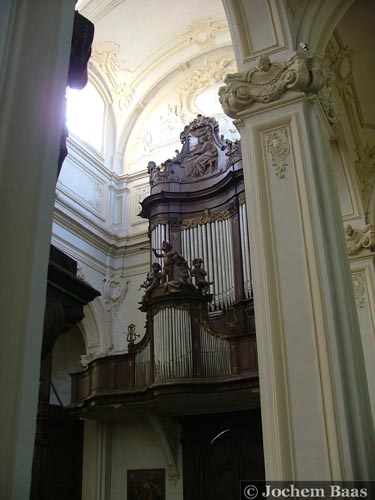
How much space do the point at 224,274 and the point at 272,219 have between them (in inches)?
231

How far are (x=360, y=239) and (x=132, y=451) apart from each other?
601 cm

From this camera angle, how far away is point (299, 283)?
3.92 meters

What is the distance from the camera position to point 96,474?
10312mm

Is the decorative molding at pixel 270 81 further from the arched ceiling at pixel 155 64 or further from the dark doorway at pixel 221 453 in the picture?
the arched ceiling at pixel 155 64

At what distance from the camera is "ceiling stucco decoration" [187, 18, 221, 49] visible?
12438 millimetres

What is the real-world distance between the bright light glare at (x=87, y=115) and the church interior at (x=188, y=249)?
0.04 meters

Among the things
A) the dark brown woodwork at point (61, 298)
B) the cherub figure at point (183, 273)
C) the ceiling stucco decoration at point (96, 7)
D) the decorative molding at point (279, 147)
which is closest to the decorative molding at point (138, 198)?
the cherub figure at point (183, 273)

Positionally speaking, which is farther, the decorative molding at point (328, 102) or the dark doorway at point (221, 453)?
the dark doorway at point (221, 453)

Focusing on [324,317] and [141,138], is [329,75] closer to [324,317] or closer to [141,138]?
[324,317]

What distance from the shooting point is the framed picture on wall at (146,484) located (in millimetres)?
9977

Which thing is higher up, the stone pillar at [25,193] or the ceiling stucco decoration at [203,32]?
the ceiling stucco decoration at [203,32]

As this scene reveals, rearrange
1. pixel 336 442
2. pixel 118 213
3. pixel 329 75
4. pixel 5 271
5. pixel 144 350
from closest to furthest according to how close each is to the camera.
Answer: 1. pixel 5 271
2. pixel 336 442
3. pixel 329 75
4. pixel 144 350
5. pixel 118 213

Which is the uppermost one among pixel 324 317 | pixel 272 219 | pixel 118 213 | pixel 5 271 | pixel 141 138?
pixel 141 138

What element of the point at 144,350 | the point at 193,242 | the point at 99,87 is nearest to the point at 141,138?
the point at 99,87
